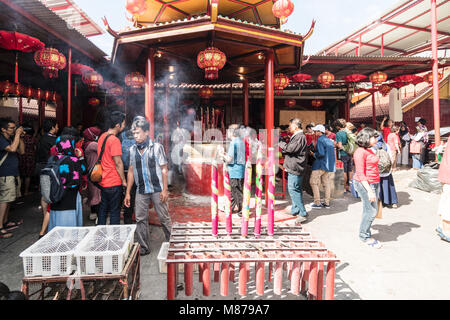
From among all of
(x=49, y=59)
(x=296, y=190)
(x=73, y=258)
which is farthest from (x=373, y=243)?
(x=49, y=59)

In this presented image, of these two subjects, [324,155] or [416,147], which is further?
[416,147]

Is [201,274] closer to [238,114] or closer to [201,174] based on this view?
[201,174]

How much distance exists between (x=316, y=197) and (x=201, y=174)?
2770 mm

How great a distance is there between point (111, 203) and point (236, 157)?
2.34m

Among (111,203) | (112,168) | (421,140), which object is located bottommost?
(111,203)

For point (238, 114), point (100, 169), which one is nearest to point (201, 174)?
point (100, 169)

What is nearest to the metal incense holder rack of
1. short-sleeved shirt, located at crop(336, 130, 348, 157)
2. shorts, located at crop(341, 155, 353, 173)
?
short-sleeved shirt, located at crop(336, 130, 348, 157)

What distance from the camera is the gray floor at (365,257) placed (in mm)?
2795

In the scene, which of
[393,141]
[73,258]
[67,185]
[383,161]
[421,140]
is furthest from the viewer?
[421,140]

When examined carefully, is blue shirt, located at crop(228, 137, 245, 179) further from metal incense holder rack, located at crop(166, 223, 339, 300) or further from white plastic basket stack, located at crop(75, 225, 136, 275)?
white plastic basket stack, located at crop(75, 225, 136, 275)

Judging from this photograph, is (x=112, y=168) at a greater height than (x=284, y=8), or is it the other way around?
(x=284, y=8)

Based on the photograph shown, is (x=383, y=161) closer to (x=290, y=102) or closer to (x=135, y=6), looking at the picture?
(x=135, y=6)

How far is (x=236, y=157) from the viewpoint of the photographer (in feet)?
16.5

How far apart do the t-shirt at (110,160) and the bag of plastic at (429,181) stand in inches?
306
